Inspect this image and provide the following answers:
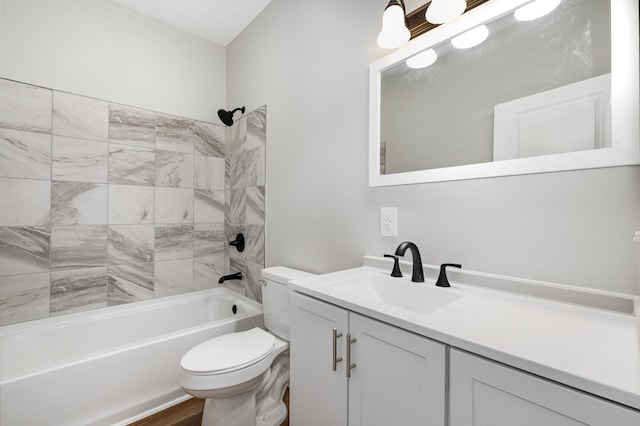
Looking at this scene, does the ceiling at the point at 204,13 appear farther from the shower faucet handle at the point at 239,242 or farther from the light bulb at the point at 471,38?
the shower faucet handle at the point at 239,242

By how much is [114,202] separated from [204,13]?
1.59 m

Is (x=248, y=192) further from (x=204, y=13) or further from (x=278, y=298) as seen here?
(x=204, y=13)

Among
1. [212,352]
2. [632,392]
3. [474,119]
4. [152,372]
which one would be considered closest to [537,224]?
[474,119]

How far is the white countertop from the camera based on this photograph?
46cm

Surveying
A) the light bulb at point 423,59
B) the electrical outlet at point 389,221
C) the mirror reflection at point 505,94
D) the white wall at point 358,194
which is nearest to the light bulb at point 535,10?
the mirror reflection at point 505,94

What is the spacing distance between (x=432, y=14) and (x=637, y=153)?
813 millimetres

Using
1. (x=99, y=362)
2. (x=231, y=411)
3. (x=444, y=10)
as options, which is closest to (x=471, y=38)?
(x=444, y=10)

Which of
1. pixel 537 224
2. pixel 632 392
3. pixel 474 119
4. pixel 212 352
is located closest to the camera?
pixel 632 392

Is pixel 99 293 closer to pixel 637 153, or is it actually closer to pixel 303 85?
pixel 303 85

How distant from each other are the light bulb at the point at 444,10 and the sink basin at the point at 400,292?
3.36ft

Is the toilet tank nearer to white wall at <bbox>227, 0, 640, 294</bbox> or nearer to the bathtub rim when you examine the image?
white wall at <bbox>227, 0, 640, 294</bbox>

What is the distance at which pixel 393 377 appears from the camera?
2.41 ft

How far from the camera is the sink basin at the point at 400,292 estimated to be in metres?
1.00

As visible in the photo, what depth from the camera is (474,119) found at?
106 centimetres
